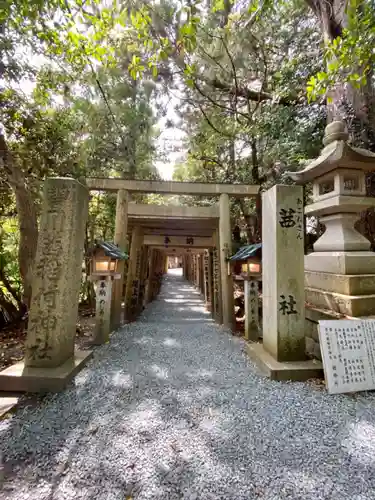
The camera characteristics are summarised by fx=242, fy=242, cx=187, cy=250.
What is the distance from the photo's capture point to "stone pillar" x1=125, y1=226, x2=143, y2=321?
8.18 metres

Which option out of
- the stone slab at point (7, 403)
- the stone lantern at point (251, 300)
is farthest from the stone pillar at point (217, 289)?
the stone slab at point (7, 403)

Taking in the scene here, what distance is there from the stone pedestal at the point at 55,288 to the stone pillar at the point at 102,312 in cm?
165

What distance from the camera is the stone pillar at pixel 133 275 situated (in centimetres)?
818

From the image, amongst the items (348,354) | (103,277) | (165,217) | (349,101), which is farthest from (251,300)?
(349,101)

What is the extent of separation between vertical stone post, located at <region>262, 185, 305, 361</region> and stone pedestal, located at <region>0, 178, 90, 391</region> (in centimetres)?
304

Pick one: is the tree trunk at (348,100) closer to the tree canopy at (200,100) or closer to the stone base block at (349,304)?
the tree canopy at (200,100)

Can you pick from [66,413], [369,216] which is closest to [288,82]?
[369,216]

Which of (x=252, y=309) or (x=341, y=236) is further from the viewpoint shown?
(x=252, y=309)

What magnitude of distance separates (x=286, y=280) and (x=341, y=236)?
1.40m

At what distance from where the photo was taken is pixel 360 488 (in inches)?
71.3

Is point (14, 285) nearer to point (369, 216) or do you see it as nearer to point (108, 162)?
point (108, 162)

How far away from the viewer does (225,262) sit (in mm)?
7219

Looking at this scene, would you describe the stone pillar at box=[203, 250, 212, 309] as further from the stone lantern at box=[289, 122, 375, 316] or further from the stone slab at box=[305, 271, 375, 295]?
the stone slab at box=[305, 271, 375, 295]

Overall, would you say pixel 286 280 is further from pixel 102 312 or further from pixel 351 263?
pixel 102 312
